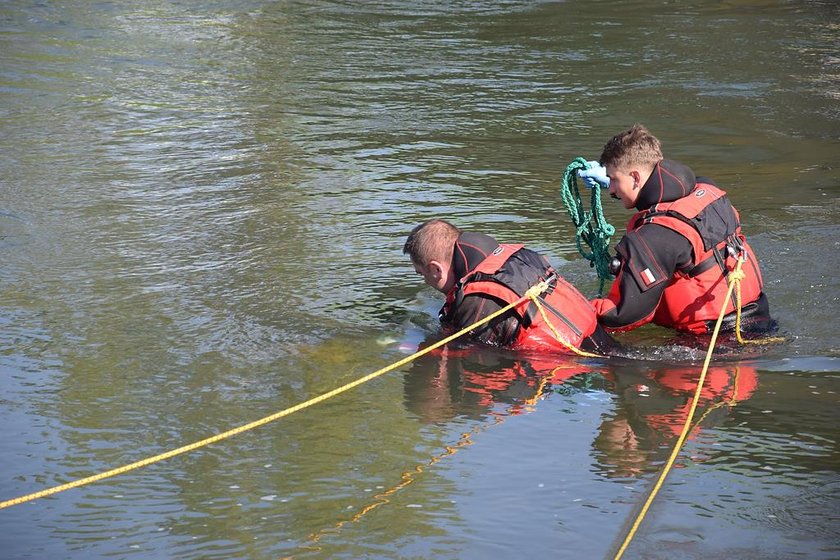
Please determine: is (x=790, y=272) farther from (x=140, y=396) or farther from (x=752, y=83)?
(x=752, y=83)

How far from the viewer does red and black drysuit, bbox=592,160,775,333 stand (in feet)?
20.5

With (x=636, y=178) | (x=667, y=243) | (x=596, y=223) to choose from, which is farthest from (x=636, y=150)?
(x=596, y=223)

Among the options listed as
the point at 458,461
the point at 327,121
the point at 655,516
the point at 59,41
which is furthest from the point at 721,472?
the point at 59,41

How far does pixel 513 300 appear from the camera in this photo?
6207mm

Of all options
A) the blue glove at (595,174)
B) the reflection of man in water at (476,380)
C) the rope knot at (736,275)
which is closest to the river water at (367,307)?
the reflection of man in water at (476,380)

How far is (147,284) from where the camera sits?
7.73 meters

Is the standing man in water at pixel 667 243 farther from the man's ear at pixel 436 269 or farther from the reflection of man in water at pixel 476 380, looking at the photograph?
the man's ear at pixel 436 269

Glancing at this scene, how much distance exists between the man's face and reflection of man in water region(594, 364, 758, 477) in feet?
3.15

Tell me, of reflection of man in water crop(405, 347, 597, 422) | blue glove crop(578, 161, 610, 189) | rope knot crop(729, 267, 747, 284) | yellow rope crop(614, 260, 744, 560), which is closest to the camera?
yellow rope crop(614, 260, 744, 560)

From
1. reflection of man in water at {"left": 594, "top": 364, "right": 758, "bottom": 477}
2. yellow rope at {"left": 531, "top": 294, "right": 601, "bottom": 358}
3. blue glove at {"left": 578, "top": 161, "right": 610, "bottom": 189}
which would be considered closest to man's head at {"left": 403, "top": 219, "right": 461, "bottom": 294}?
yellow rope at {"left": 531, "top": 294, "right": 601, "bottom": 358}

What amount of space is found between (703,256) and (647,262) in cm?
36

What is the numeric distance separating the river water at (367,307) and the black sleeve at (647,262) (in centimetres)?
35

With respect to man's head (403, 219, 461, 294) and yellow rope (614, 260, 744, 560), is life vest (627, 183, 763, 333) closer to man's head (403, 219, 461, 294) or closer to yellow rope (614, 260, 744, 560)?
yellow rope (614, 260, 744, 560)

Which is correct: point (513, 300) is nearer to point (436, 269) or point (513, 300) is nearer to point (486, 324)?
point (486, 324)
